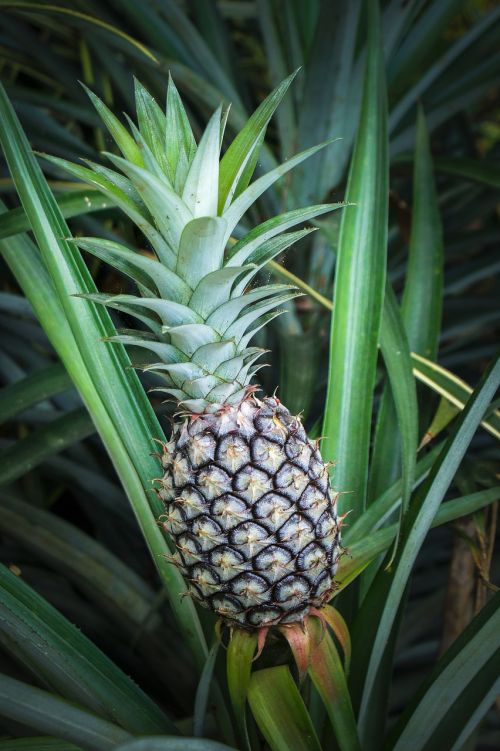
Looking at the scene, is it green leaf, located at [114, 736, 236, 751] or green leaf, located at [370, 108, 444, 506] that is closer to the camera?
green leaf, located at [114, 736, 236, 751]

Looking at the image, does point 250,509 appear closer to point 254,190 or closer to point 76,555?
point 254,190

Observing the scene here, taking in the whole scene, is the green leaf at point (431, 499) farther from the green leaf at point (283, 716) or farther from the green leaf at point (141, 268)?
the green leaf at point (141, 268)

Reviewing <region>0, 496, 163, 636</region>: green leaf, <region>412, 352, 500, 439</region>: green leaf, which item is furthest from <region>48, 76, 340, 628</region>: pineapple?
<region>0, 496, 163, 636</region>: green leaf

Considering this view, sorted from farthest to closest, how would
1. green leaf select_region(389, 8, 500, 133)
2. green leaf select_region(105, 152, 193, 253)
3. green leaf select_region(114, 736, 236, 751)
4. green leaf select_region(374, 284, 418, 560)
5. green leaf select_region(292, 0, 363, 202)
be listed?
green leaf select_region(389, 8, 500, 133)
green leaf select_region(292, 0, 363, 202)
green leaf select_region(374, 284, 418, 560)
green leaf select_region(105, 152, 193, 253)
green leaf select_region(114, 736, 236, 751)

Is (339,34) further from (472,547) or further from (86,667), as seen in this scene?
(86,667)

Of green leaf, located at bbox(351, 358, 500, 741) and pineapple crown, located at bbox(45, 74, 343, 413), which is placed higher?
pineapple crown, located at bbox(45, 74, 343, 413)

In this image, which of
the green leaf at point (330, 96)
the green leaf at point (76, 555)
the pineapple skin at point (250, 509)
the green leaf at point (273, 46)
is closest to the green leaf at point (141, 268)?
the pineapple skin at point (250, 509)

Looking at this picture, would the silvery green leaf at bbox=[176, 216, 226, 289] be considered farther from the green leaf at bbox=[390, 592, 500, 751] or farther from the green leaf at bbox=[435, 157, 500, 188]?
the green leaf at bbox=[435, 157, 500, 188]
